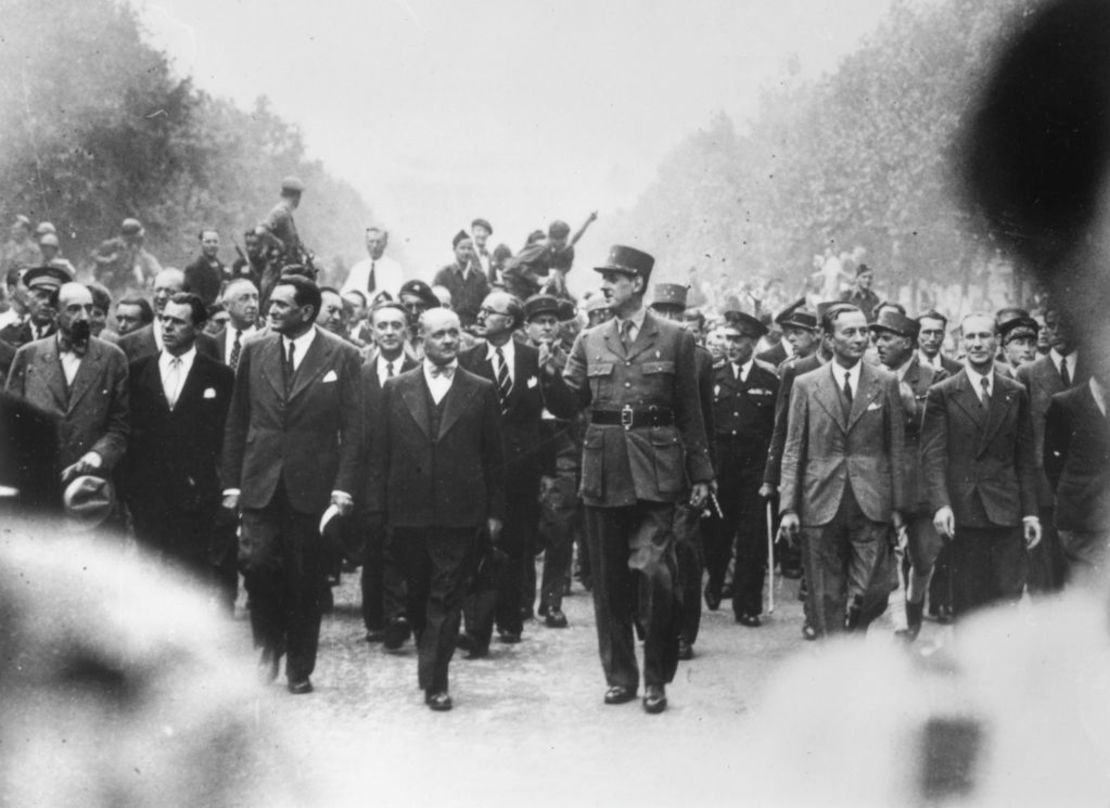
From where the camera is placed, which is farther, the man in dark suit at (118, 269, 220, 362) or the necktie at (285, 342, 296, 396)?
the man in dark suit at (118, 269, 220, 362)

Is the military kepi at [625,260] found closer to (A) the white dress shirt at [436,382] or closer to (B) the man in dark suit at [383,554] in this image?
(A) the white dress shirt at [436,382]

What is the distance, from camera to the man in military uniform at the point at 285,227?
13.1 meters

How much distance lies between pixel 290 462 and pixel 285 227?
6261 mm

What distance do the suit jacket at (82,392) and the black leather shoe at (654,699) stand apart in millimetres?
3385

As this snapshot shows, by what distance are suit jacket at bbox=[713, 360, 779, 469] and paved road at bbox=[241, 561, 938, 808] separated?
5.50ft

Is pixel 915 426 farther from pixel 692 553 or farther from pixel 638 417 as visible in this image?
pixel 638 417

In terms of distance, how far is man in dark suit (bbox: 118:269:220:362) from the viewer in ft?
30.4

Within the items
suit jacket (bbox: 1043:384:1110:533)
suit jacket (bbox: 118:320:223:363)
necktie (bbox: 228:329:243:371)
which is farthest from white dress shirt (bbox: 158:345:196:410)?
suit jacket (bbox: 1043:384:1110:533)

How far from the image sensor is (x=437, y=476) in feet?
24.9

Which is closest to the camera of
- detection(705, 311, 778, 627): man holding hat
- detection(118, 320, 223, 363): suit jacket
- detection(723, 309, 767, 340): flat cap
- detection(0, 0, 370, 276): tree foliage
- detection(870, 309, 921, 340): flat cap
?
detection(118, 320, 223, 363): suit jacket

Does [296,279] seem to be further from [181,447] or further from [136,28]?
[136,28]

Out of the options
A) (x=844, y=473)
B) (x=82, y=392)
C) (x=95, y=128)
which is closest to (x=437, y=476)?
(x=82, y=392)

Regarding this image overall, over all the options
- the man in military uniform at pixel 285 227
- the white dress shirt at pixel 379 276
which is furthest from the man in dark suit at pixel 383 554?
the white dress shirt at pixel 379 276

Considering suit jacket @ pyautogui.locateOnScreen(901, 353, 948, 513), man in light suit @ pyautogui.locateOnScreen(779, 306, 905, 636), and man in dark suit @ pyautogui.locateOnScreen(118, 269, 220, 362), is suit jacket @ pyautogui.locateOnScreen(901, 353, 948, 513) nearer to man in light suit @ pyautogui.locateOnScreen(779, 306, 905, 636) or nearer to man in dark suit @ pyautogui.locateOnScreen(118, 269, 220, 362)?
man in light suit @ pyautogui.locateOnScreen(779, 306, 905, 636)
